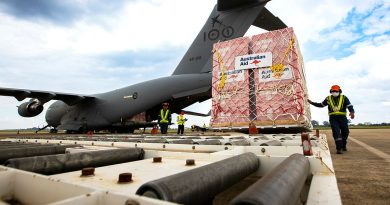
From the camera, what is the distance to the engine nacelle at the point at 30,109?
749 inches

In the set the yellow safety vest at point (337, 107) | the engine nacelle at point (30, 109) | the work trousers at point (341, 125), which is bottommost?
the work trousers at point (341, 125)

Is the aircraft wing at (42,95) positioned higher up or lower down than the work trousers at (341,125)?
higher up

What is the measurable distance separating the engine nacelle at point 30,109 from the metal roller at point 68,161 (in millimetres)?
19679

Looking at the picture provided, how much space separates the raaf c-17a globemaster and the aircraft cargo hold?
4172 millimetres

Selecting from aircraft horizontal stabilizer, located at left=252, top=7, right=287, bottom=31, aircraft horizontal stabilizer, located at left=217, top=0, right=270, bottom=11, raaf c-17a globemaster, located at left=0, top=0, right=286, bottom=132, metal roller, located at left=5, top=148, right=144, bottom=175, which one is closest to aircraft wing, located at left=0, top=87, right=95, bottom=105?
raaf c-17a globemaster, located at left=0, top=0, right=286, bottom=132

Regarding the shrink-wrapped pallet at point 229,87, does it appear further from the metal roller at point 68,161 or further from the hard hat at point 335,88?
the metal roller at point 68,161

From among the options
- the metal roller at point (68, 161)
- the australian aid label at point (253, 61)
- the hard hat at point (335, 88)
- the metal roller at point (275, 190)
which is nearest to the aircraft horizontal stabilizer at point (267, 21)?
the australian aid label at point (253, 61)

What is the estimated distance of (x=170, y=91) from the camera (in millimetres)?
15586

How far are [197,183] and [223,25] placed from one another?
13.6 metres

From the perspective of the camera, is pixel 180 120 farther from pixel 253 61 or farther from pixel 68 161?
pixel 68 161

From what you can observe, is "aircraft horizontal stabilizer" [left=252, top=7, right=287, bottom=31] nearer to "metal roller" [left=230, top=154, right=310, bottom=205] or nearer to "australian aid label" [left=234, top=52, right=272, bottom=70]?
"australian aid label" [left=234, top=52, right=272, bottom=70]

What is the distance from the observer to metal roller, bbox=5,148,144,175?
1.84 m

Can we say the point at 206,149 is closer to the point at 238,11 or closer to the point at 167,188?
the point at 167,188

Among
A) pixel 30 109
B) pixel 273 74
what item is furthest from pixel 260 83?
pixel 30 109
